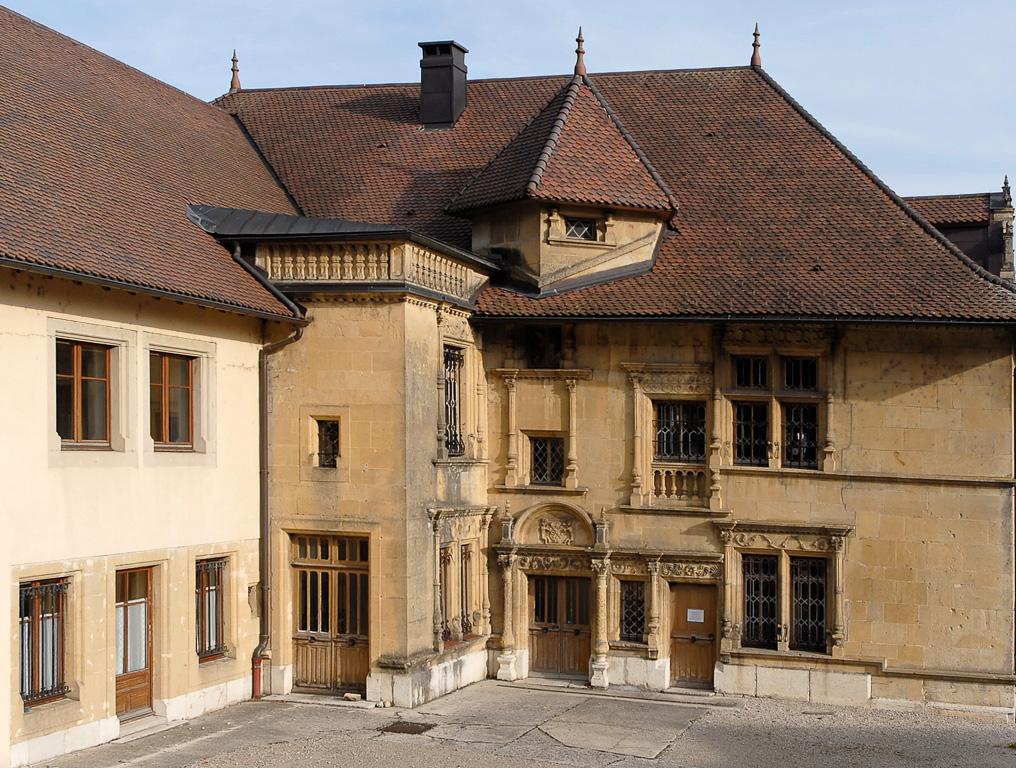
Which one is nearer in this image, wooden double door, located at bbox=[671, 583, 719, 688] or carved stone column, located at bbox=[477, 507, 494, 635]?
wooden double door, located at bbox=[671, 583, 719, 688]

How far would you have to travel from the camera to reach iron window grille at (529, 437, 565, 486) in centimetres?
2186

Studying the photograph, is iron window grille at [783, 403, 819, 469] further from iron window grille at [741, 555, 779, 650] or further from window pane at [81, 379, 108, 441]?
window pane at [81, 379, 108, 441]

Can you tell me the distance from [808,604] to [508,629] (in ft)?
16.5

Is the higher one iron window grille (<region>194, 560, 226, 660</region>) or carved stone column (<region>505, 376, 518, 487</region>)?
carved stone column (<region>505, 376, 518, 487</region>)

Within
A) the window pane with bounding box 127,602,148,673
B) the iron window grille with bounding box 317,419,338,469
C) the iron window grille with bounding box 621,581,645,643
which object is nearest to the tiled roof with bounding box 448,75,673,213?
the iron window grille with bounding box 317,419,338,469

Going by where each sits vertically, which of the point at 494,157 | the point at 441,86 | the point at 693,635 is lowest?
the point at 693,635

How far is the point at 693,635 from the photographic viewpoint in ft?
69.6

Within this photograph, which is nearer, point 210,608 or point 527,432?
point 210,608

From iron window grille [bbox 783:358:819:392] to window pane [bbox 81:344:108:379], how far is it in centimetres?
1081

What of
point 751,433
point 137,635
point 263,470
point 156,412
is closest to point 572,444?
point 751,433

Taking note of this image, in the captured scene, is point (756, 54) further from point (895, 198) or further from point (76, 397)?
point (76, 397)

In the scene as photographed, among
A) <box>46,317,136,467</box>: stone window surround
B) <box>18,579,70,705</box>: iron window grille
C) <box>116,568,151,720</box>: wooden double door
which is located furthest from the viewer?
<box>116,568,151,720</box>: wooden double door

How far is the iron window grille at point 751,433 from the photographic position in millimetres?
20953

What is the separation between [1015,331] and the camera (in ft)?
65.0
